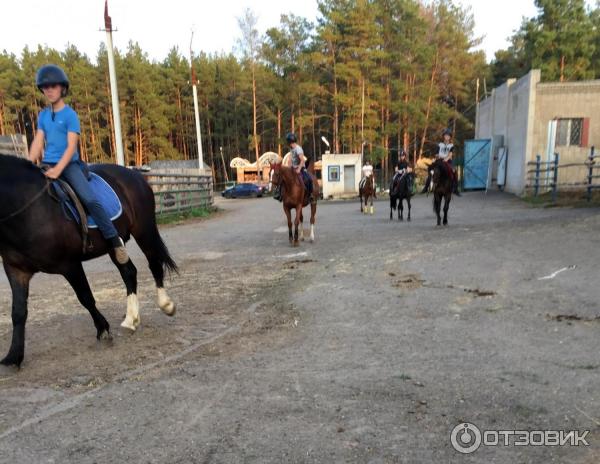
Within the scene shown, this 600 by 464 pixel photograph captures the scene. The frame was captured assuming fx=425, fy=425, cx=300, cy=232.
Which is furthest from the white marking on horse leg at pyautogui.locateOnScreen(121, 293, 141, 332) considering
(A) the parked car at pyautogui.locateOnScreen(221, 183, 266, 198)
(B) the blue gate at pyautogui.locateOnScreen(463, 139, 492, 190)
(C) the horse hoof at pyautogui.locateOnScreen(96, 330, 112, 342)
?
(A) the parked car at pyautogui.locateOnScreen(221, 183, 266, 198)

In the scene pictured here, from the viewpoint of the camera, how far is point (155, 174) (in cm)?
1579

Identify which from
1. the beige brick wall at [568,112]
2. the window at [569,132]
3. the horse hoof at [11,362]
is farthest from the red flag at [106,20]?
the window at [569,132]

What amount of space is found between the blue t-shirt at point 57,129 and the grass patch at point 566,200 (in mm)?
14732

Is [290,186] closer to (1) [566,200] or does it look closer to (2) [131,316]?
(2) [131,316]

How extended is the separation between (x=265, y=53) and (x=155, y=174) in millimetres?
33347

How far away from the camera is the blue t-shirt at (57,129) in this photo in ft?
12.6

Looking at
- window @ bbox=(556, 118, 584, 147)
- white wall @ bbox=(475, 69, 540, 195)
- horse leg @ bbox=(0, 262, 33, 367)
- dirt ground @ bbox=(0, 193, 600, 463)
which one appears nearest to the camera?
dirt ground @ bbox=(0, 193, 600, 463)

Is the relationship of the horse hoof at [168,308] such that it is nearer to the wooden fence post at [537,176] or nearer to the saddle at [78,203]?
the saddle at [78,203]

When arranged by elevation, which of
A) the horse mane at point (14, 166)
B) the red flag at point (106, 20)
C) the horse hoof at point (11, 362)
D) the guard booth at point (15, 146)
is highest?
the red flag at point (106, 20)

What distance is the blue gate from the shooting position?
970 inches

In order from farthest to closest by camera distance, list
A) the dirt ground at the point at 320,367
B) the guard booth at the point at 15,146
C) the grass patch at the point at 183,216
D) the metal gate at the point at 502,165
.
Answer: the metal gate at the point at 502,165 < the grass patch at the point at 183,216 < the guard booth at the point at 15,146 < the dirt ground at the point at 320,367

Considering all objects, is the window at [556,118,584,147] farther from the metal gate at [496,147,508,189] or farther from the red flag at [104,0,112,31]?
the red flag at [104,0,112,31]

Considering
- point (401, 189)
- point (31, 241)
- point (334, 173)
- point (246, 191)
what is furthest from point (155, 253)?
point (246, 191)

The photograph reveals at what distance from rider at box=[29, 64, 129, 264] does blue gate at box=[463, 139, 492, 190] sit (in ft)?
79.4
